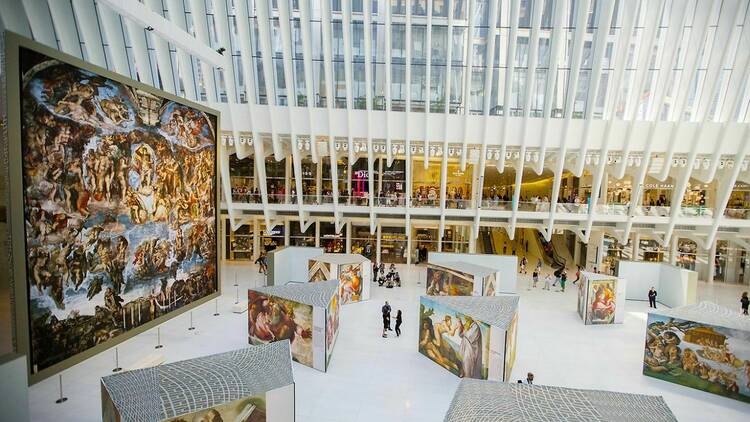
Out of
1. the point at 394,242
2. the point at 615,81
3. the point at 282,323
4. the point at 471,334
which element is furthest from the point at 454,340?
the point at 394,242

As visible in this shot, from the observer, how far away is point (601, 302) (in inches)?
592

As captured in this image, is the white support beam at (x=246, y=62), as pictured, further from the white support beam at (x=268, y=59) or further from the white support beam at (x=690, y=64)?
the white support beam at (x=690, y=64)

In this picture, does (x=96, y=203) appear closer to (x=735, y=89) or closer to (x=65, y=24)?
(x=65, y=24)

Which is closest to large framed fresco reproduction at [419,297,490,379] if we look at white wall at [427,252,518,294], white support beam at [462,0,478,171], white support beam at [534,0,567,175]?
white wall at [427,252,518,294]

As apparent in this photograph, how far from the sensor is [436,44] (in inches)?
742

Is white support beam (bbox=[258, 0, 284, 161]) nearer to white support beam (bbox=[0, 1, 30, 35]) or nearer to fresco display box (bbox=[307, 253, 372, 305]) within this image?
fresco display box (bbox=[307, 253, 372, 305])

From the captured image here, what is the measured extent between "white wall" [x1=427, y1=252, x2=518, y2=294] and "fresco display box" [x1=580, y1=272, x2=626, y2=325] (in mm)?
4018

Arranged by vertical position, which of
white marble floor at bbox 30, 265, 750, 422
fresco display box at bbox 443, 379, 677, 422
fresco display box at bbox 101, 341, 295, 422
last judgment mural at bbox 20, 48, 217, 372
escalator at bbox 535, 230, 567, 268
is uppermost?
last judgment mural at bbox 20, 48, 217, 372

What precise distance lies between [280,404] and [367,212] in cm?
1568

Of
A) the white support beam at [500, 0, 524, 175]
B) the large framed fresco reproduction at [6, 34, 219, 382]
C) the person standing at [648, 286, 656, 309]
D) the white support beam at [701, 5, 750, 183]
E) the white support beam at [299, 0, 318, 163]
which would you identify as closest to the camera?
the large framed fresco reproduction at [6, 34, 219, 382]

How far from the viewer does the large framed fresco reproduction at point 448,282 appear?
16.2m

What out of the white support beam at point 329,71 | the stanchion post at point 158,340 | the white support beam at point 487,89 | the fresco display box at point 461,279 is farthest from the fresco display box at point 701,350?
the white support beam at point 329,71

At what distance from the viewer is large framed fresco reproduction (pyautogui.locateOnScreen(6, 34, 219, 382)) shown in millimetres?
6344

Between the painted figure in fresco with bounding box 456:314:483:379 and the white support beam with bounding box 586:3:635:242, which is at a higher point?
the white support beam with bounding box 586:3:635:242
